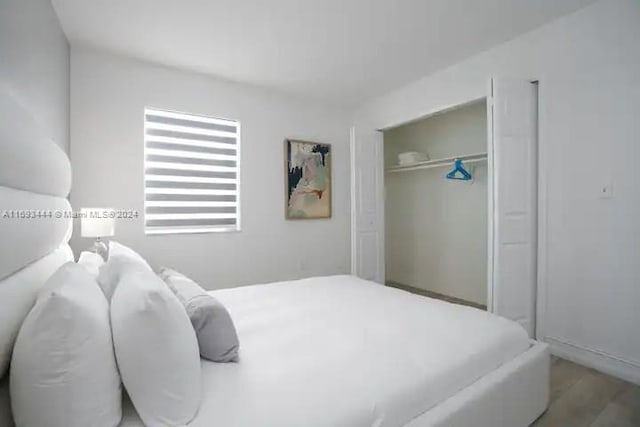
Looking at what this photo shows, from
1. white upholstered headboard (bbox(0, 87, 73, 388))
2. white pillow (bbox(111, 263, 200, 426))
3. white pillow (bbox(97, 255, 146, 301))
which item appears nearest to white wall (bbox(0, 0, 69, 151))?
white upholstered headboard (bbox(0, 87, 73, 388))

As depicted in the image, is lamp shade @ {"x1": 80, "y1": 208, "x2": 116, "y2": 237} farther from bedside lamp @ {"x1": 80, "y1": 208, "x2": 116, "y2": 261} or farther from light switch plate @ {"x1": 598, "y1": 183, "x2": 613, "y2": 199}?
light switch plate @ {"x1": 598, "y1": 183, "x2": 613, "y2": 199}

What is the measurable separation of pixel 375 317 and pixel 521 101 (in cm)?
214

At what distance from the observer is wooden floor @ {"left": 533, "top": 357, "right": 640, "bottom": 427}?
5.14 ft

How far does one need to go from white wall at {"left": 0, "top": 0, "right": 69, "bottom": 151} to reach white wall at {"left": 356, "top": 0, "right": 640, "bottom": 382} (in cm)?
321

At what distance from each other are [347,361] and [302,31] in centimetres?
248

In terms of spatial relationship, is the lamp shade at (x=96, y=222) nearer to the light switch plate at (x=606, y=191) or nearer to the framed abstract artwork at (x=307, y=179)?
the framed abstract artwork at (x=307, y=179)

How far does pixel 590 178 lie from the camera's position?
2193 millimetres

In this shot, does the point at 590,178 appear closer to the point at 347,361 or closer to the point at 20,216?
the point at 347,361

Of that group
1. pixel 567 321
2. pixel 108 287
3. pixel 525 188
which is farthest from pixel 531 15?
pixel 108 287

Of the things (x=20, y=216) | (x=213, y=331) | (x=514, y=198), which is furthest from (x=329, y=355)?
(x=514, y=198)

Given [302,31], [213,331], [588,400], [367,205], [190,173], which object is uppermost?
[302,31]

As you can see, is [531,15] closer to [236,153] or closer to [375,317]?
[375,317]

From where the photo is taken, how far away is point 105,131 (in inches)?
111

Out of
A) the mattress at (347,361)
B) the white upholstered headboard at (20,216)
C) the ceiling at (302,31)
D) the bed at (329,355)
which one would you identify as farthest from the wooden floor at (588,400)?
the ceiling at (302,31)
